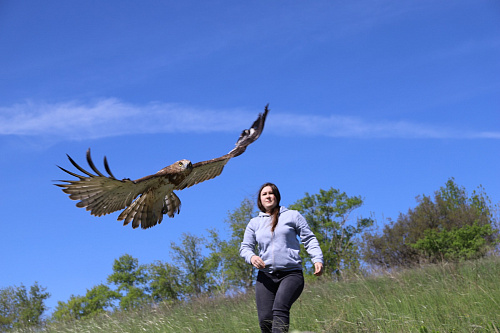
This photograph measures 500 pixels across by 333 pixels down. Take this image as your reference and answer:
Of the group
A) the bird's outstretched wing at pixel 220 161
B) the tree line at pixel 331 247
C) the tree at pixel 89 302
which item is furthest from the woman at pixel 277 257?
the tree at pixel 89 302

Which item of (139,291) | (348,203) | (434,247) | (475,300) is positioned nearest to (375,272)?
(475,300)

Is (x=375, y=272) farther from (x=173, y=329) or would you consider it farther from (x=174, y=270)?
(x=174, y=270)

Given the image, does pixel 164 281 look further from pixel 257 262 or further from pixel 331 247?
pixel 257 262

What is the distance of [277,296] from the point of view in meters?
4.32

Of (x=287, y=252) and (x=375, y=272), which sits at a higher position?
(x=287, y=252)

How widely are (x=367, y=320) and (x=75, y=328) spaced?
20.9 ft

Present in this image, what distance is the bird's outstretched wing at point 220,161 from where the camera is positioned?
6.89m

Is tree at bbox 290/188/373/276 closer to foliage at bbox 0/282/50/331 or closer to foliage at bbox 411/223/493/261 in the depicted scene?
foliage at bbox 411/223/493/261

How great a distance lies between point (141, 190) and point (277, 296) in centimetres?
256

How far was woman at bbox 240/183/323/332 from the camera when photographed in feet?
14.1

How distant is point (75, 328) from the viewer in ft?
31.4

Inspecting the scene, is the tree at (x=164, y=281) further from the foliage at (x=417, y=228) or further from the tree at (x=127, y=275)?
the foliage at (x=417, y=228)

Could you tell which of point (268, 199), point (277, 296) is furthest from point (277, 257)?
point (268, 199)

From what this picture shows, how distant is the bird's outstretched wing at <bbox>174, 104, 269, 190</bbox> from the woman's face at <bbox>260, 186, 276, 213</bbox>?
85.8 inches
